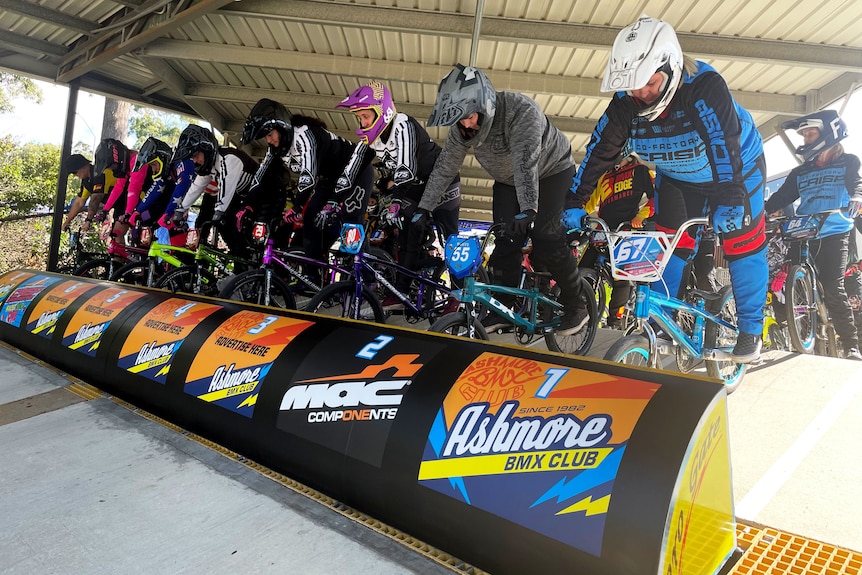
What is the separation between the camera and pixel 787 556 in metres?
1.76

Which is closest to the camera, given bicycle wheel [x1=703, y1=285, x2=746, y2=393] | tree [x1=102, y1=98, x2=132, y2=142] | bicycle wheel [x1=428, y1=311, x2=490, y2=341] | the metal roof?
bicycle wheel [x1=428, y1=311, x2=490, y2=341]

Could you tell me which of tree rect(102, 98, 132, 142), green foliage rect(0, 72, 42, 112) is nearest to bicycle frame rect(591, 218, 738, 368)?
tree rect(102, 98, 132, 142)

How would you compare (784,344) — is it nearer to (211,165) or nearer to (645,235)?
(645,235)

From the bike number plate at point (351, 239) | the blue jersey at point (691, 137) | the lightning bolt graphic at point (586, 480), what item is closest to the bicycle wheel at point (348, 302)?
the bike number plate at point (351, 239)

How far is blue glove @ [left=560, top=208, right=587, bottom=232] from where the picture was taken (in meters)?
3.03

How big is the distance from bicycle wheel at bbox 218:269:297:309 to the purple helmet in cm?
165

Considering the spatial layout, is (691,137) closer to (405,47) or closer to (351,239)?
(351,239)

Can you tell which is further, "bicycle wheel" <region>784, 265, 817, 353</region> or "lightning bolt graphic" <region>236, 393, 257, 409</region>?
"bicycle wheel" <region>784, 265, 817, 353</region>

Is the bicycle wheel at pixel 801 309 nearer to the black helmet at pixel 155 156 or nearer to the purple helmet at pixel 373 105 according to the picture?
the purple helmet at pixel 373 105

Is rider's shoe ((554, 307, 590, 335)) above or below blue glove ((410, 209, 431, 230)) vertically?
below

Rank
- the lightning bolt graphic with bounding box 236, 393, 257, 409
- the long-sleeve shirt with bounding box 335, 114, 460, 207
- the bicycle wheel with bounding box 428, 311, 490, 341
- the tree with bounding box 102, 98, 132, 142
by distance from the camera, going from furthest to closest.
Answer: the tree with bounding box 102, 98, 132, 142 < the long-sleeve shirt with bounding box 335, 114, 460, 207 < the bicycle wheel with bounding box 428, 311, 490, 341 < the lightning bolt graphic with bounding box 236, 393, 257, 409

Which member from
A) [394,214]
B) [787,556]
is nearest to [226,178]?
[394,214]

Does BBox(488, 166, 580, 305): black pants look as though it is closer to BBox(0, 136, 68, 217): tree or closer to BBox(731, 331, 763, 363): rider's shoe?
BBox(731, 331, 763, 363): rider's shoe

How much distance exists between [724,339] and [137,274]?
673 cm
